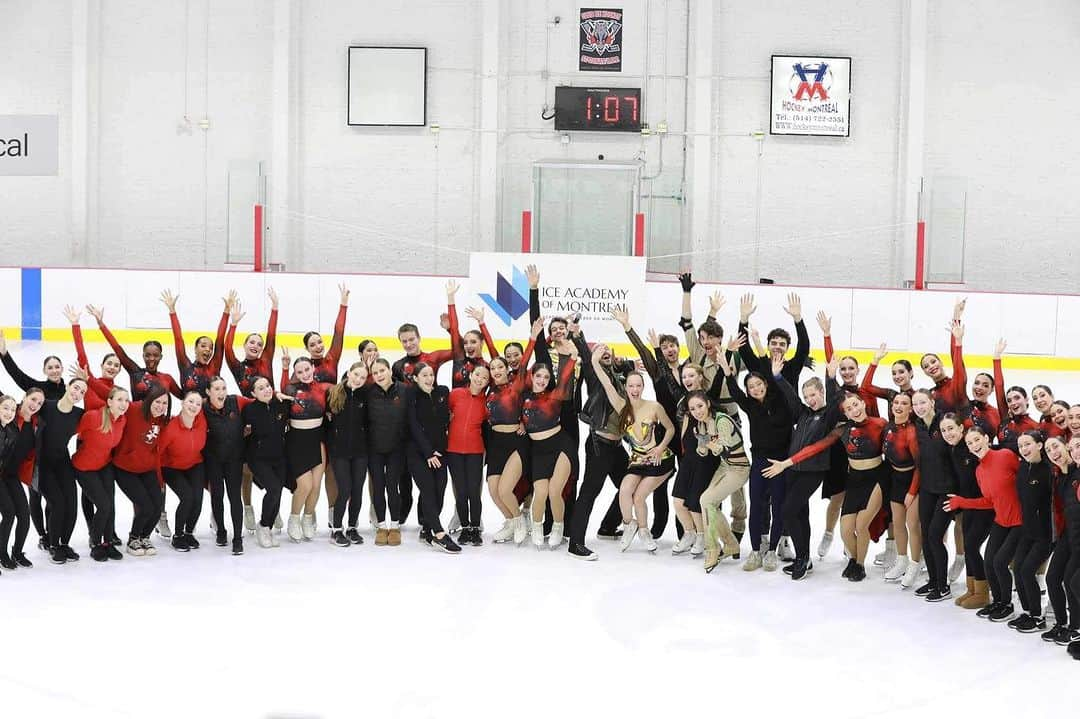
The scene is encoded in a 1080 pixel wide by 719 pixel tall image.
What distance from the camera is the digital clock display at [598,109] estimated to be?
75.8 feet

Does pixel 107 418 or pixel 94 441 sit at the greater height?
pixel 107 418

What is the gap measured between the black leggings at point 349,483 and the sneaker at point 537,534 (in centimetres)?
137

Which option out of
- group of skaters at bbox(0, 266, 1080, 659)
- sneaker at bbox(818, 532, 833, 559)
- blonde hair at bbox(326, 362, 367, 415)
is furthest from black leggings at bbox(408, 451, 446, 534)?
sneaker at bbox(818, 532, 833, 559)

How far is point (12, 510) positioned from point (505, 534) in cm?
363

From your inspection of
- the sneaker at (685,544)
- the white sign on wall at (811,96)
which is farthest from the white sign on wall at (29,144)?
the sneaker at (685,544)

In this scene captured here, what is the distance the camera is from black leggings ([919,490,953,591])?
8.64 meters

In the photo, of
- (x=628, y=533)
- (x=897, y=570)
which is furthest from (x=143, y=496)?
(x=897, y=570)

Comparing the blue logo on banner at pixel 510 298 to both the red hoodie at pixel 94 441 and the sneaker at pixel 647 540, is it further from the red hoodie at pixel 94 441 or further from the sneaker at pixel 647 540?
the red hoodie at pixel 94 441

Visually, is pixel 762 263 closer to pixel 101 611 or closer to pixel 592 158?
pixel 592 158

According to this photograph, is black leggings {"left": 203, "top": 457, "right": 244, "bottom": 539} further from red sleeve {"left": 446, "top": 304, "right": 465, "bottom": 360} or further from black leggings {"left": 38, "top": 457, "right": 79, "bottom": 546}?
red sleeve {"left": 446, "top": 304, "right": 465, "bottom": 360}

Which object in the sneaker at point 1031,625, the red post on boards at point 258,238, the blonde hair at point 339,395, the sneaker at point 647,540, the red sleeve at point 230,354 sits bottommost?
the sneaker at point 1031,625

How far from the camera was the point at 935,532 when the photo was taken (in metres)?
8.69

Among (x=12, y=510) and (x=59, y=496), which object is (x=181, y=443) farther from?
(x=12, y=510)

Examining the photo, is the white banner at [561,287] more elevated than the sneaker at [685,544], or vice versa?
the white banner at [561,287]
